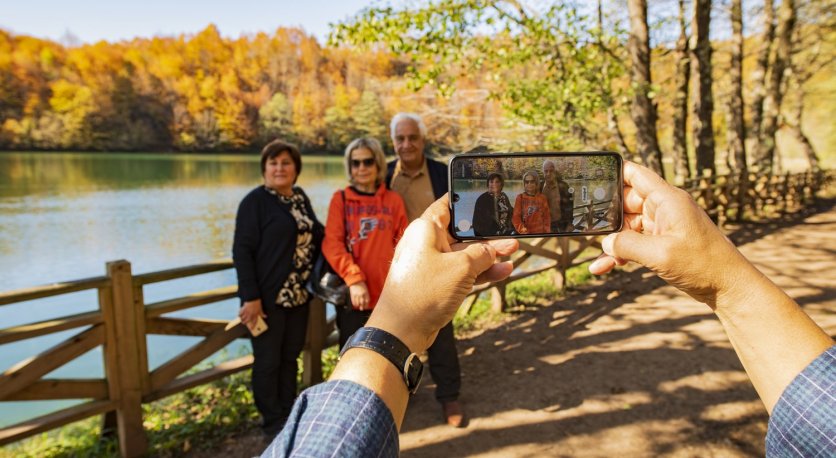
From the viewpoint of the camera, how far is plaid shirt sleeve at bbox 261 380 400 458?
2.50ft

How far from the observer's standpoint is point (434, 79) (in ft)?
23.8

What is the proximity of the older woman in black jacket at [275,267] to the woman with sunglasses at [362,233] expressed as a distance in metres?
0.28

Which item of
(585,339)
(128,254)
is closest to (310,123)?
(128,254)

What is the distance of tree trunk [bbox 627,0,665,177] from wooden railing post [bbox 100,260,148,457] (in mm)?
6857

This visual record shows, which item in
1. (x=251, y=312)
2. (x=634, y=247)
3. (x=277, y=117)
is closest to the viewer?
(x=634, y=247)

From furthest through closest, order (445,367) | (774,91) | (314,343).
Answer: (774,91) → (314,343) → (445,367)

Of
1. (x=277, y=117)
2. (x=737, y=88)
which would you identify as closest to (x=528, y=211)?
(x=737, y=88)

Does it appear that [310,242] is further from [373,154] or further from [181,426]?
[181,426]

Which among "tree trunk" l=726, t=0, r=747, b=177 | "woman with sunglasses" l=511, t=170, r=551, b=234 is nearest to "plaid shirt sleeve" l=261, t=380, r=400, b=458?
"woman with sunglasses" l=511, t=170, r=551, b=234

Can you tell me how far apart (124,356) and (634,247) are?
307 centimetres

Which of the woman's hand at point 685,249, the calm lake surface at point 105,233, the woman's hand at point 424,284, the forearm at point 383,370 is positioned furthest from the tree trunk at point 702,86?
the forearm at point 383,370

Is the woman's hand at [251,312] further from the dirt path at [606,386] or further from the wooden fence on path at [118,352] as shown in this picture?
the dirt path at [606,386]

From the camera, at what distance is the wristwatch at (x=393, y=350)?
0.92 metres

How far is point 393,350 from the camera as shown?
93cm
